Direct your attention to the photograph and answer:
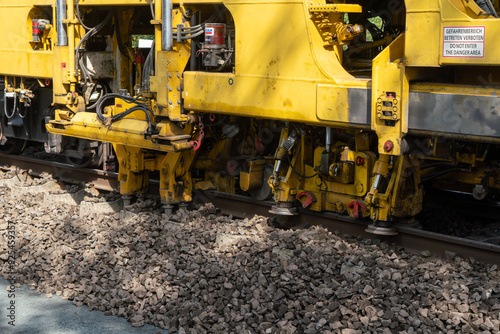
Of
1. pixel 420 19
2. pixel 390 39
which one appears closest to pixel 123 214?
pixel 390 39

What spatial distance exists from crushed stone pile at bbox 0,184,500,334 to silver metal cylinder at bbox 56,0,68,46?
226 cm

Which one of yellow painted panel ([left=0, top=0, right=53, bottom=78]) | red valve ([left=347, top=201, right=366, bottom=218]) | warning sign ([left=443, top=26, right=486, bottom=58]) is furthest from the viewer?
yellow painted panel ([left=0, top=0, right=53, bottom=78])

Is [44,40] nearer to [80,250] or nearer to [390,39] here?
[80,250]

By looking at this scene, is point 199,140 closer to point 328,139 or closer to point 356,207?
point 328,139

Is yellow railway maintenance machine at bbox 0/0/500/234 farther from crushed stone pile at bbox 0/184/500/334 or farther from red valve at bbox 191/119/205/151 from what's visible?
crushed stone pile at bbox 0/184/500/334

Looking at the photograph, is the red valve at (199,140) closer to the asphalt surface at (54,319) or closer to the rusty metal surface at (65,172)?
the rusty metal surface at (65,172)

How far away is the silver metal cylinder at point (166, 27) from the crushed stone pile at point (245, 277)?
1788 millimetres

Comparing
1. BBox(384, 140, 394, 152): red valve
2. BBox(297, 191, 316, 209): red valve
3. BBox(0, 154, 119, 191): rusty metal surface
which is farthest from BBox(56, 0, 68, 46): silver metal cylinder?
BBox(384, 140, 394, 152): red valve

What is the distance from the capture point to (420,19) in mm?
5461

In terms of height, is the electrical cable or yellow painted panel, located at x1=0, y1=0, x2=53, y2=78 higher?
yellow painted panel, located at x1=0, y1=0, x2=53, y2=78

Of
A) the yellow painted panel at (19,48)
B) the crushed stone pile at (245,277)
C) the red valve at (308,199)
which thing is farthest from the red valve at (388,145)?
the yellow painted panel at (19,48)

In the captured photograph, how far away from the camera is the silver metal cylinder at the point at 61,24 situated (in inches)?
332

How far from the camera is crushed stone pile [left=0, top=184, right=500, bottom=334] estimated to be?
5.21 meters

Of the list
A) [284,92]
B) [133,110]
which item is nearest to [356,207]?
[284,92]
